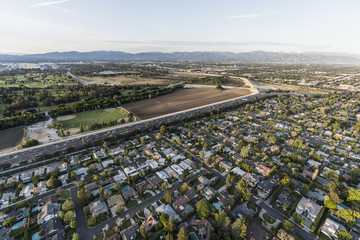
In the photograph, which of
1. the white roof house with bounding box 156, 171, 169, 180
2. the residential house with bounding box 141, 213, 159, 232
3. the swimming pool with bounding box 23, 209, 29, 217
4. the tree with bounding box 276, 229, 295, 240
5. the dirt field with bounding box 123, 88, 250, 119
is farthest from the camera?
the dirt field with bounding box 123, 88, 250, 119

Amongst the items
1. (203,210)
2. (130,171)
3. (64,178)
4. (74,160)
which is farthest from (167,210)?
(74,160)

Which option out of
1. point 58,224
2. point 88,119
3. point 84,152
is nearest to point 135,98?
point 88,119

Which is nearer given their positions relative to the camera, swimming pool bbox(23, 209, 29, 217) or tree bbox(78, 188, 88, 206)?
swimming pool bbox(23, 209, 29, 217)

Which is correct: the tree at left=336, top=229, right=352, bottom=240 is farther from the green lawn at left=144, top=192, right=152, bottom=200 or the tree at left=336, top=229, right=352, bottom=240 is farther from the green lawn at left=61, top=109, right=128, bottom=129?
the green lawn at left=61, top=109, right=128, bottom=129

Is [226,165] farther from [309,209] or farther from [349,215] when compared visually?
[349,215]

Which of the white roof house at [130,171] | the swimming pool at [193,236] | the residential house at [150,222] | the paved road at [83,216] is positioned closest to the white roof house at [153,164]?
the white roof house at [130,171]

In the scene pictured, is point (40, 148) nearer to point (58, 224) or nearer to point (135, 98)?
point (58, 224)

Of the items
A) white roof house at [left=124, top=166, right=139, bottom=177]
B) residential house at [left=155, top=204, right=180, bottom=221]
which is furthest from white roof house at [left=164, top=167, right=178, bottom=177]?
residential house at [left=155, top=204, right=180, bottom=221]

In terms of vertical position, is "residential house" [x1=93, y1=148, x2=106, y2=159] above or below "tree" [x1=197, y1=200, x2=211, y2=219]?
below
